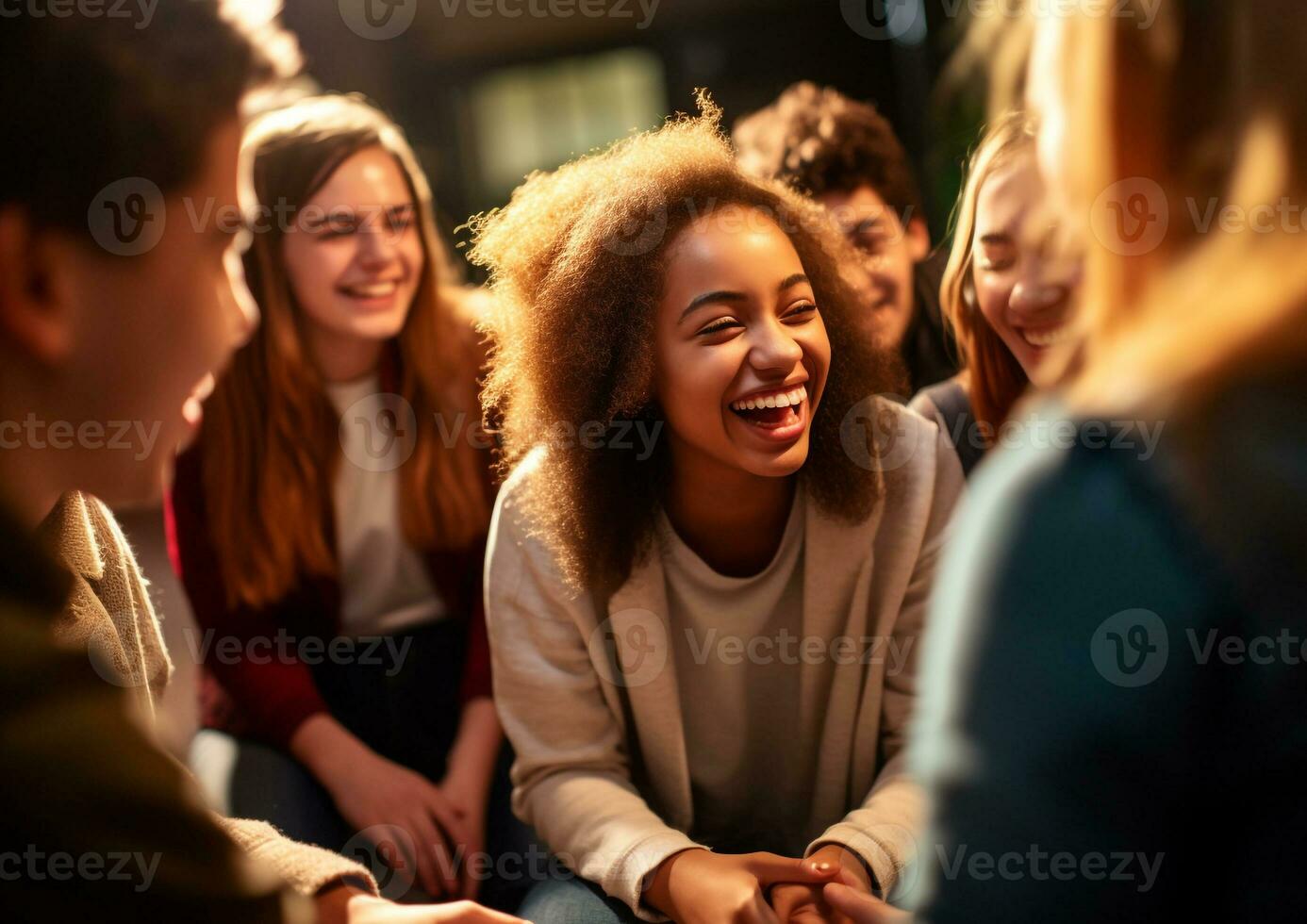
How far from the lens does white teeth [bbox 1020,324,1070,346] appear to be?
2.89ft

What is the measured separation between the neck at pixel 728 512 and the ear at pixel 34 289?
473mm

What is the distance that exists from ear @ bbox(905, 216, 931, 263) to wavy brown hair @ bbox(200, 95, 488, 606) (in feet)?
1.59

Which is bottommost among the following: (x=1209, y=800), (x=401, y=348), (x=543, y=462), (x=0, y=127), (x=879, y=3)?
(x=1209, y=800)

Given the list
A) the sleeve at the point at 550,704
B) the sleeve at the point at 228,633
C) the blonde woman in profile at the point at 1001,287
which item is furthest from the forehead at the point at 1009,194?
the sleeve at the point at 228,633

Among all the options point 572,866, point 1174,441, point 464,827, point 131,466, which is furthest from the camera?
point 464,827

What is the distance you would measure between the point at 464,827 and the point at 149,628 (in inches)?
14.7

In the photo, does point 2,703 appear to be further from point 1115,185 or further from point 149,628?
point 1115,185

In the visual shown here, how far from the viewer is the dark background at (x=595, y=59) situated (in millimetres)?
1146

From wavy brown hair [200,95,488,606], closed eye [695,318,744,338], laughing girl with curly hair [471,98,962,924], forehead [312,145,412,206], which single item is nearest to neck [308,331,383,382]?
wavy brown hair [200,95,488,606]

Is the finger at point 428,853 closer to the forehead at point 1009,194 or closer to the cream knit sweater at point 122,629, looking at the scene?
the cream knit sweater at point 122,629

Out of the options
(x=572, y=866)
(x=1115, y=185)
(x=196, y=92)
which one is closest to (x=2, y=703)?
(x=196, y=92)

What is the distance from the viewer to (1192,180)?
0.50 meters

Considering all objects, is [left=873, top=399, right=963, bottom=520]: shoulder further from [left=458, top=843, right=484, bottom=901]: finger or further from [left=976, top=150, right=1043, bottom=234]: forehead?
[left=458, top=843, right=484, bottom=901]: finger

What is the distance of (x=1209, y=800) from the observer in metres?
0.47
